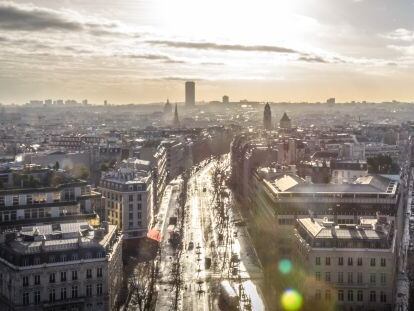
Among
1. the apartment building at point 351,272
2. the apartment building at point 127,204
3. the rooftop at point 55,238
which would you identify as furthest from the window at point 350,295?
the apartment building at point 127,204

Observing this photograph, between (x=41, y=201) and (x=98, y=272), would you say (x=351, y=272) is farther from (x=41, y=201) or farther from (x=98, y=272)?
(x=41, y=201)

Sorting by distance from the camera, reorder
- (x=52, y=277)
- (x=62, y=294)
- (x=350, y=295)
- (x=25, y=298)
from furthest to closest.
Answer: (x=350, y=295), (x=62, y=294), (x=52, y=277), (x=25, y=298)

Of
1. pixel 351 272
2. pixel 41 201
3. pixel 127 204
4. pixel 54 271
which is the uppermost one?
pixel 41 201

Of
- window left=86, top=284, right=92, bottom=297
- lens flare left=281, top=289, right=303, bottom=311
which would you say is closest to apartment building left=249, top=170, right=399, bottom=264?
lens flare left=281, top=289, right=303, bottom=311

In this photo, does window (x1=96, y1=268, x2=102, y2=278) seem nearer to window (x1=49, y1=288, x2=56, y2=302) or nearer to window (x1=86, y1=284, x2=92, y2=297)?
window (x1=86, y1=284, x2=92, y2=297)

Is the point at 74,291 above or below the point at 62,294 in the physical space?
above

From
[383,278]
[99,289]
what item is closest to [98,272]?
[99,289]

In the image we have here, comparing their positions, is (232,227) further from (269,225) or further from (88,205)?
(88,205)

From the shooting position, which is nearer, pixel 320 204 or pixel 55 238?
pixel 55 238
